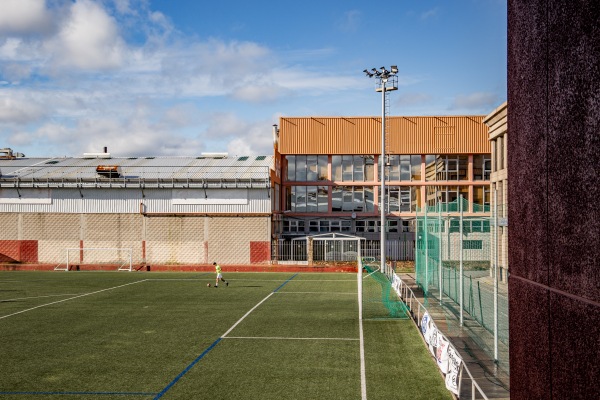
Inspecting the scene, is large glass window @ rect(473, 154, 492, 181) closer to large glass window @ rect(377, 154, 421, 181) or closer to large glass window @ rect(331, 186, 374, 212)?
large glass window @ rect(377, 154, 421, 181)

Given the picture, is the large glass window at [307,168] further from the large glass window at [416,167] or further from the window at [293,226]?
the large glass window at [416,167]

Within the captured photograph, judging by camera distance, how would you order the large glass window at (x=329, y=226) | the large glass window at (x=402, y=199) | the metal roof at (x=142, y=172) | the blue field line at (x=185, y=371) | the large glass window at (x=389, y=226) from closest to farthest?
the blue field line at (x=185, y=371)
the metal roof at (x=142, y=172)
the large glass window at (x=389, y=226)
the large glass window at (x=329, y=226)
the large glass window at (x=402, y=199)

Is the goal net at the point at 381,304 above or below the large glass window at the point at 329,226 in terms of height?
below

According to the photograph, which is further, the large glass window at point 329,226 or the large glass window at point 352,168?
the large glass window at point 352,168

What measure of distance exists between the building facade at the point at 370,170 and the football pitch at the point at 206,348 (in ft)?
88.8

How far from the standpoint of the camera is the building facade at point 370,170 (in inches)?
2223

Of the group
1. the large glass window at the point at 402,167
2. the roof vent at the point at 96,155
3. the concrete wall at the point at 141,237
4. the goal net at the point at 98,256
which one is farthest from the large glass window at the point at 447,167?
the roof vent at the point at 96,155

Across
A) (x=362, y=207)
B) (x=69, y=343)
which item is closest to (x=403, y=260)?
(x=362, y=207)

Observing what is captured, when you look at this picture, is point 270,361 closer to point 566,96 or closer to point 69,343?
point 69,343

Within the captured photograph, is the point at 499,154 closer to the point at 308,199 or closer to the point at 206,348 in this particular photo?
the point at 206,348

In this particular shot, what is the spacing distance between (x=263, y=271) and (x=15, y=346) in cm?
2886

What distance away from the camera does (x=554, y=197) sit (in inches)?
163

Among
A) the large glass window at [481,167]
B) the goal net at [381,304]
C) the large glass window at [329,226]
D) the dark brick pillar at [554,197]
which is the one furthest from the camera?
the large glass window at [329,226]

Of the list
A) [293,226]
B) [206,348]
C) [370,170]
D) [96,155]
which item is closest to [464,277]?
[206,348]
